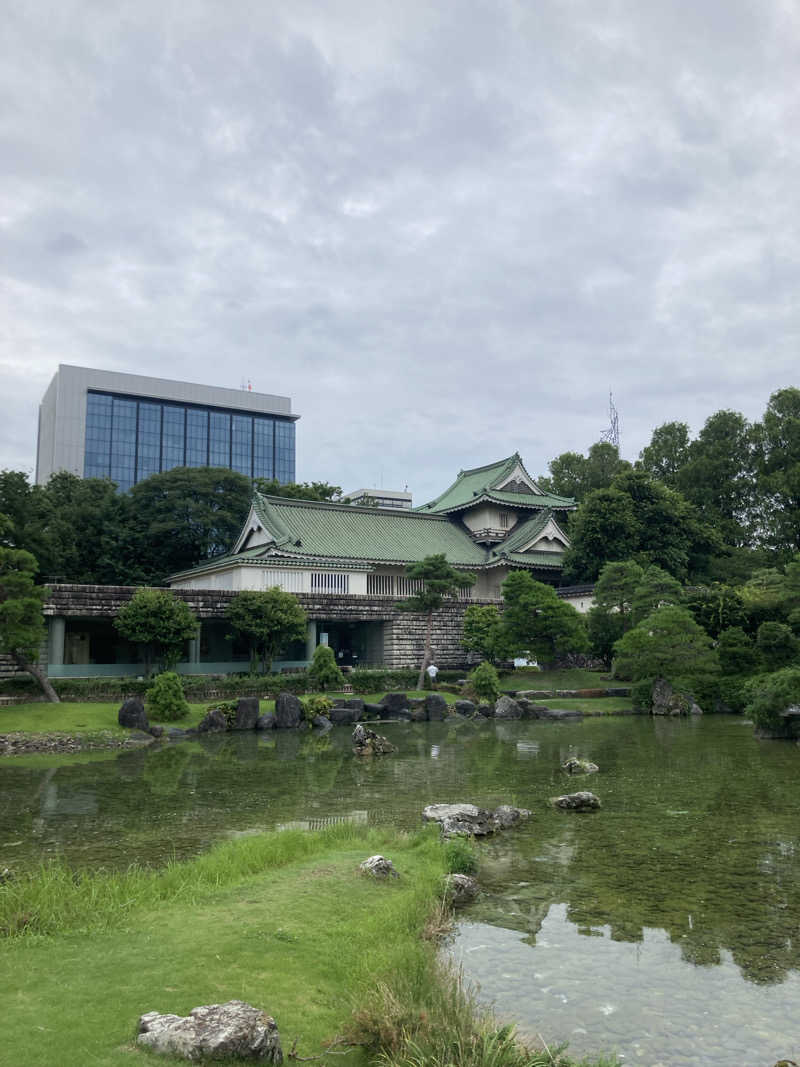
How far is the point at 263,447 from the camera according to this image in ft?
381

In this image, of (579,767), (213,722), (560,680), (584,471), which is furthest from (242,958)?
(584,471)

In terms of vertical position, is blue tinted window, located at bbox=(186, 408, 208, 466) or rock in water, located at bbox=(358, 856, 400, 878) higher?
blue tinted window, located at bbox=(186, 408, 208, 466)

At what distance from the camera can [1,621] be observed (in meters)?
24.4

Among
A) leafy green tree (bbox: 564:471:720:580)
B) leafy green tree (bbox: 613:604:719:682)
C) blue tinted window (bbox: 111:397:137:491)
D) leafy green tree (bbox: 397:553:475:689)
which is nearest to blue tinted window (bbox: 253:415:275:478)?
blue tinted window (bbox: 111:397:137:491)

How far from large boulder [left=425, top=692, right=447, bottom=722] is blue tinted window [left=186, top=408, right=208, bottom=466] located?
85022 mm

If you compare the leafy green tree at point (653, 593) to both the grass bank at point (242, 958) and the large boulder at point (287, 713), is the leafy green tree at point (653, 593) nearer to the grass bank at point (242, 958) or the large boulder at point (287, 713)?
the large boulder at point (287, 713)

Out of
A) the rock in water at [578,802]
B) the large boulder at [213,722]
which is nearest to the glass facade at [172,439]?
the large boulder at [213,722]

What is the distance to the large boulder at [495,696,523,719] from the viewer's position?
1249 inches

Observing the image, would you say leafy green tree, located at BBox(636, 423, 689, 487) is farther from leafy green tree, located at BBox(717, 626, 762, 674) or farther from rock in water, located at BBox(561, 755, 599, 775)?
rock in water, located at BBox(561, 755, 599, 775)

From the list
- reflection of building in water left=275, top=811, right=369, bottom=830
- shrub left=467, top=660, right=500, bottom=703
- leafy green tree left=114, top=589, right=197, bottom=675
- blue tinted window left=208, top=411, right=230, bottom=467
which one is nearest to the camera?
reflection of building in water left=275, top=811, right=369, bottom=830

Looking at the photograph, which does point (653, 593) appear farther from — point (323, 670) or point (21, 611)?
point (21, 611)

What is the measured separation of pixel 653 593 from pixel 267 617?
17.2 m

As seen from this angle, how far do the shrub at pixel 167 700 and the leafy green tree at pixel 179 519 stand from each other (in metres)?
24.7

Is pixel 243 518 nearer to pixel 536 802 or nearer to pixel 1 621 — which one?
pixel 1 621
